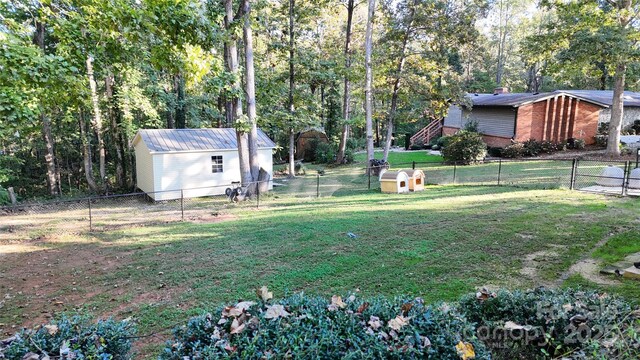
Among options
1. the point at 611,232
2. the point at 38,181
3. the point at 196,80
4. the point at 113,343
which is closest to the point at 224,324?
the point at 113,343

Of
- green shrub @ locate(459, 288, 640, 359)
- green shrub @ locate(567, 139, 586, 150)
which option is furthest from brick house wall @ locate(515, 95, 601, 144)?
green shrub @ locate(459, 288, 640, 359)

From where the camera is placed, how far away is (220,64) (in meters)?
7.54

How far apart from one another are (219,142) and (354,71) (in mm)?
7860

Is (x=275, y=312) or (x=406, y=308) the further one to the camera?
(x=406, y=308)

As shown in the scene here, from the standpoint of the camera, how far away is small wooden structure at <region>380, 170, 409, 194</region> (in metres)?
13.3

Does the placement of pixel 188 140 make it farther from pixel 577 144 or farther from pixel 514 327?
pixel 577 144

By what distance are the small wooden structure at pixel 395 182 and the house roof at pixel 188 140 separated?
6876mm

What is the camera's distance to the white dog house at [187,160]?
625 inches

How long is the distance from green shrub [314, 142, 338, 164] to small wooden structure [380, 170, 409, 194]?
39.4ft

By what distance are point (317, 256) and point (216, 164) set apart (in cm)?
1232

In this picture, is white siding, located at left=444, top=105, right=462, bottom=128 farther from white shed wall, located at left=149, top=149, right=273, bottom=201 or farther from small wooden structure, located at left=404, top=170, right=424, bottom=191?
white shed wall, located at left=149, top=149, right=273, bottom=201

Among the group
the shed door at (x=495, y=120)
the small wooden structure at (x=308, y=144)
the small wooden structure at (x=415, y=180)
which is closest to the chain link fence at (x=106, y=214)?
the small wooden structure at (x=415, y=180)

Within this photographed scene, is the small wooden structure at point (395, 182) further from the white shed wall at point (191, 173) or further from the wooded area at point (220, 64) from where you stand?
the white shed wall at point (191, 173)

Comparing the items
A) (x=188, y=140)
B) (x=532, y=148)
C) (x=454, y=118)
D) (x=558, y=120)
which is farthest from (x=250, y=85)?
(x=454, y=118)
